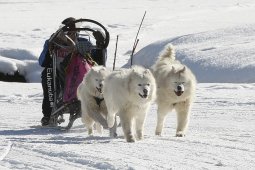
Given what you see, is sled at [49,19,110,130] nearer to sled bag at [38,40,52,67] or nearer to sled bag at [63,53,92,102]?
sled bag at [63,53,92,102]

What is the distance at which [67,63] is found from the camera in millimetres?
7078

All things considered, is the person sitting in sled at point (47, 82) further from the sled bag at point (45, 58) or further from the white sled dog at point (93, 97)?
the white sled dog at point (93, 97)

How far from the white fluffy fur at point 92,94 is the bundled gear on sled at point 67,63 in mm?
490

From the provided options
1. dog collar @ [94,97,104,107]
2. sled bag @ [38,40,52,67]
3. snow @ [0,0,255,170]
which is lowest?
snow @ [0,0,255,170]

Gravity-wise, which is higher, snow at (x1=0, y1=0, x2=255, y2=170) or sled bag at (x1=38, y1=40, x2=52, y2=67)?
sled bag at (x1=38, y1=40, x2=52, y2=67)

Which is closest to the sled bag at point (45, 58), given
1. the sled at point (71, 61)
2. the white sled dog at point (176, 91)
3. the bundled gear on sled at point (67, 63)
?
the bundled gear on sled at point (67, 63)

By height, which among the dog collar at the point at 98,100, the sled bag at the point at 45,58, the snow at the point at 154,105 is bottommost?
the snow at the point at 154,105

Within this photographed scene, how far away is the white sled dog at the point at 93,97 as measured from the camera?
241 inches

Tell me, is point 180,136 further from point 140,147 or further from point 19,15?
point 19,15

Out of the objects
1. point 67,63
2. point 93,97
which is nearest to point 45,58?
point 67,63

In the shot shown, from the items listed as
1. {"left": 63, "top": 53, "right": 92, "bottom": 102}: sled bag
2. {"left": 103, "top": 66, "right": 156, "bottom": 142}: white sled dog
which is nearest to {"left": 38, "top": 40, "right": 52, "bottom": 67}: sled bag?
{"left": 63, "top": 53, "right": 92, "bottom": 102}: sled bag

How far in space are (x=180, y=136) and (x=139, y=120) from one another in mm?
541

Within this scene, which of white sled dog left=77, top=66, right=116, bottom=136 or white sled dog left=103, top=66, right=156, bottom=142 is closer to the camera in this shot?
white sled dog left=103, top=66, right=156, bottom=142

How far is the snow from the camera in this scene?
4.63 metres
